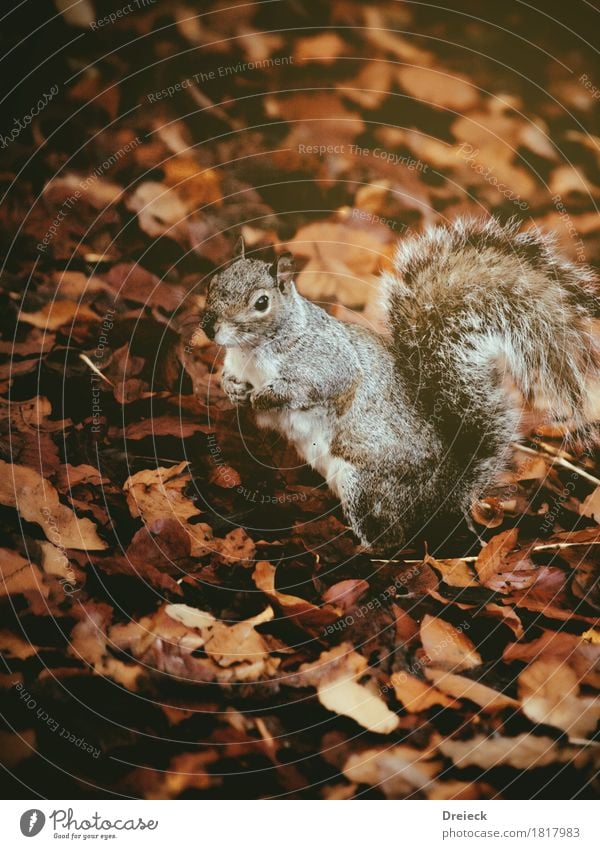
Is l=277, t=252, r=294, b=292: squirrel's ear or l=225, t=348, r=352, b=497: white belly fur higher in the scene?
l=277, t=252, r=294, b=292: squirrel's ear

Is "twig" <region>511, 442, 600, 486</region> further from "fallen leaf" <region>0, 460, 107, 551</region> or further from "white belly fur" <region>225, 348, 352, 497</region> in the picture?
"fallen leaf" <region>0, 460, 107, 551</region>

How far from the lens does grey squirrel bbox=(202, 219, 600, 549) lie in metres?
0.85

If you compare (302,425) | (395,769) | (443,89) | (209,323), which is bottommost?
(395,769)

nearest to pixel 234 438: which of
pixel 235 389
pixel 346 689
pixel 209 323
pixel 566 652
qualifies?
pixel 235 389

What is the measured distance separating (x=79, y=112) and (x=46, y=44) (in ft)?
0.36

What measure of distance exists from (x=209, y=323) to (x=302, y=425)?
0.69 ft

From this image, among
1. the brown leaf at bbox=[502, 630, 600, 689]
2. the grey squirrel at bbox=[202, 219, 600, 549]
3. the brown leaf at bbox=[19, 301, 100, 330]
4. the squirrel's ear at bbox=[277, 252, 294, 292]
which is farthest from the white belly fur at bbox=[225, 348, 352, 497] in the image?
the brown leaf at bbox=[502, 630, 600, 689]

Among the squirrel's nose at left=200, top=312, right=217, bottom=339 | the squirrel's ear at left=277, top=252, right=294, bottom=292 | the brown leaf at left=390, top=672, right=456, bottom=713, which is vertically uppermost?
the squirrel's ear at left=277, top=252, right=294, bottom=292

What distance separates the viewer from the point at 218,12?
32.6 inches

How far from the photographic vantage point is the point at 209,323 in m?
0.83

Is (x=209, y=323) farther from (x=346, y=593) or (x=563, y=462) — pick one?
(x=563, y=462)

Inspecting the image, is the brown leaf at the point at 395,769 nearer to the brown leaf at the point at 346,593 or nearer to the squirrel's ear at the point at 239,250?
the brown leaf at the point at 346,593

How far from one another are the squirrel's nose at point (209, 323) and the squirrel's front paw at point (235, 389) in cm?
6
